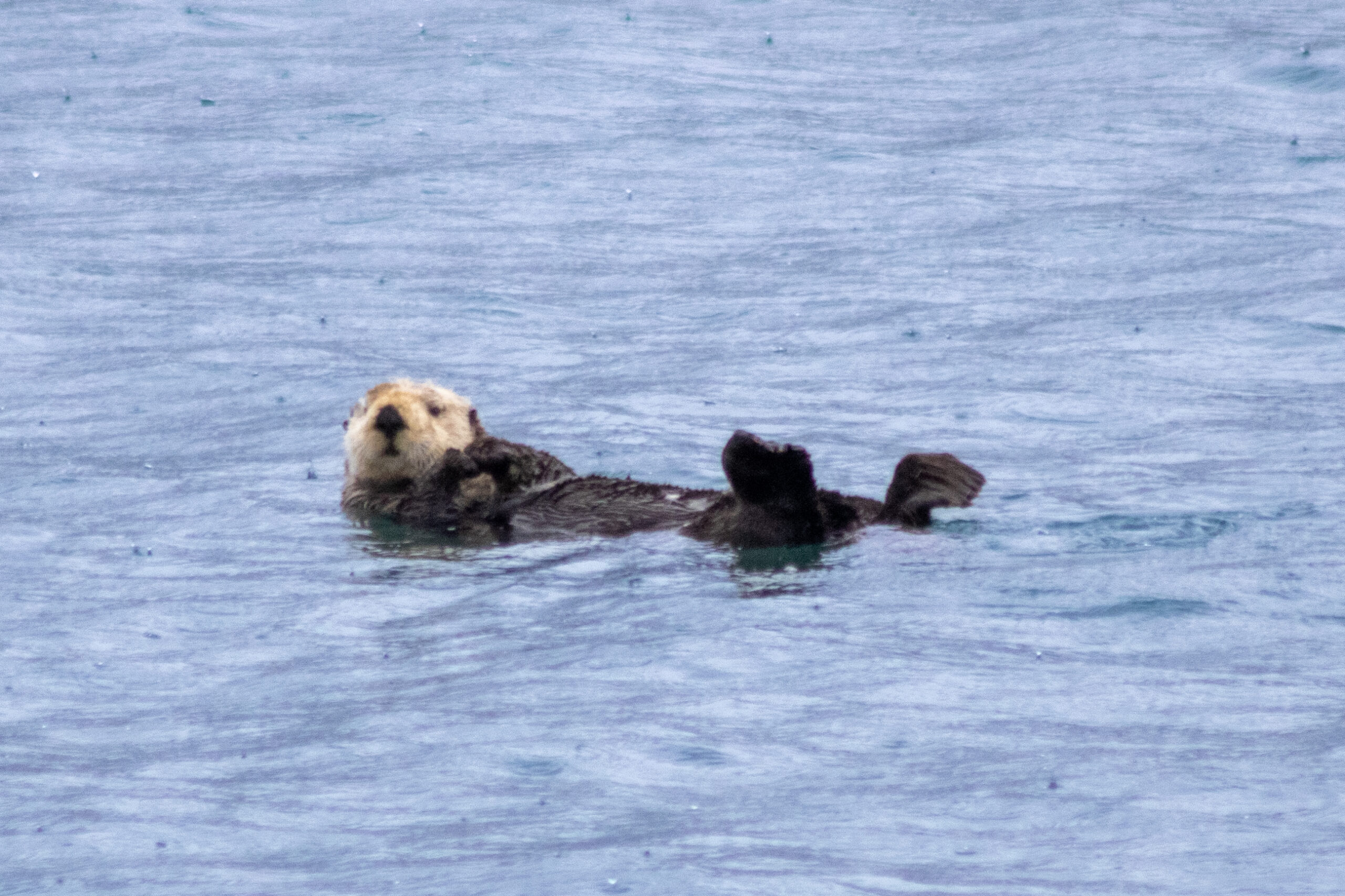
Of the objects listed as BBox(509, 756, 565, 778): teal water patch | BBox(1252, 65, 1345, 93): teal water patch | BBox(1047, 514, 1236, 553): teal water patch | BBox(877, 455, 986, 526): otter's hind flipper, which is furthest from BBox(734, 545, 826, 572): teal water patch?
BBox(1252, 65, 1345, 93): teal water patch

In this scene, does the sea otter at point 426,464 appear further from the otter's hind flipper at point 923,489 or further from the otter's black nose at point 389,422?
the otter's hind flipper at point 923,489

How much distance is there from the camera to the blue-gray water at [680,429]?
4094 millimetres

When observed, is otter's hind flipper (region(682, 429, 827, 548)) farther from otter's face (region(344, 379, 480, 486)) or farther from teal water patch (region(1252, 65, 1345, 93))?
teal water patch (region(1252, 65, 1345, 93))

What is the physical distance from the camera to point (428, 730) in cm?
463

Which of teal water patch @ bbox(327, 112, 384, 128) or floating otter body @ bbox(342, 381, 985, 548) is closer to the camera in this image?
floating otter body @ bbox(342, 381, 985, 548)

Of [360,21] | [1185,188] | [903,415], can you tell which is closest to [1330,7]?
[1185,188]

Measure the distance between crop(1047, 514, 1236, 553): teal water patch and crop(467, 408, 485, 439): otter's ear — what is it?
2.47 meters

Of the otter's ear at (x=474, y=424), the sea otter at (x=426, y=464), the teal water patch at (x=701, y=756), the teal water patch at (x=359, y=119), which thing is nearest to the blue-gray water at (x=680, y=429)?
the teal water patch at (x=701, y=756)

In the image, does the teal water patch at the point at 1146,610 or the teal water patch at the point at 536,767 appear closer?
the teal water patch at the point at 536,767

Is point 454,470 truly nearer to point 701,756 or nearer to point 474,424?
point 474,424

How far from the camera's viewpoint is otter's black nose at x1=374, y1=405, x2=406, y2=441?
22.7ft

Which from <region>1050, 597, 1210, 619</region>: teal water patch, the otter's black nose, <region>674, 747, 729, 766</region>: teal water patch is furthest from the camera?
the otter's black nose

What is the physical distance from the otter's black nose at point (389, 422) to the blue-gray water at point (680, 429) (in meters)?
0.45

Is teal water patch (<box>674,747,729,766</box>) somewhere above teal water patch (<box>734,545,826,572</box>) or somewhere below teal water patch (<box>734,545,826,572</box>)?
below
